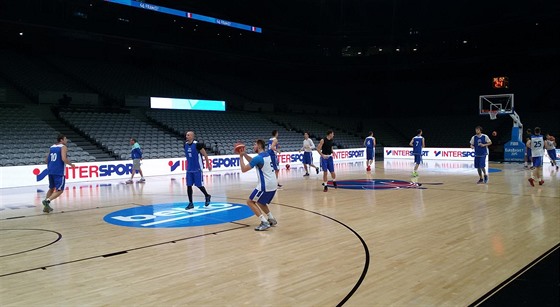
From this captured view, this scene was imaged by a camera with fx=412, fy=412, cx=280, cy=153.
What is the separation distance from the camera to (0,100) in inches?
800

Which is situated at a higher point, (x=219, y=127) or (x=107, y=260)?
(x=219, y=127)

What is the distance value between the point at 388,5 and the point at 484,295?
32.9 metres

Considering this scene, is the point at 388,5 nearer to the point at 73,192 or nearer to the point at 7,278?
the point at 73,192

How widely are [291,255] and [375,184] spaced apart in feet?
28.8

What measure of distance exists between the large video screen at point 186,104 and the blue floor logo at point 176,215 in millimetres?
16558

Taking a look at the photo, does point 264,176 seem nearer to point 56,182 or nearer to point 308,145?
point 56,182

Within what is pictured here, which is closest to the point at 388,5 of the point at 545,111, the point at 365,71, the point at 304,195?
the point at 365,71

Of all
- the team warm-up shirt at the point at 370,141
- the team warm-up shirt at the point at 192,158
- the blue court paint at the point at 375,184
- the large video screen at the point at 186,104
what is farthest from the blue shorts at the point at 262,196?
the large video screen at the point at 186,104

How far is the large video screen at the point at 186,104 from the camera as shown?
25.0 m

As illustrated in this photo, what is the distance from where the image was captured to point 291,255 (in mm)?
5273

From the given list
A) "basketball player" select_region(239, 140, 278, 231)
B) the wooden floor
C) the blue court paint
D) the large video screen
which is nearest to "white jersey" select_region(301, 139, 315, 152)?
the blue court paint

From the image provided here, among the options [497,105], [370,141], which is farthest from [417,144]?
[497,105]

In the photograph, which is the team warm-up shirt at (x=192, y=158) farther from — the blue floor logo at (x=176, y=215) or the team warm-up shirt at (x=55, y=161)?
the team warm-up shirt at (x=55, y=161)

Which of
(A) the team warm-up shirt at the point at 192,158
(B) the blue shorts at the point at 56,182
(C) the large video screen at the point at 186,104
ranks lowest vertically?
(B) the blue shorts at the point at 56,182
